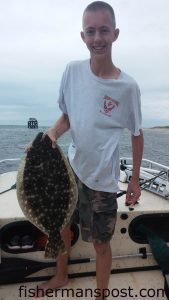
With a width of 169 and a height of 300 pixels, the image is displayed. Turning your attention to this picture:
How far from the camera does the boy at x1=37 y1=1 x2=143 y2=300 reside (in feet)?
9.57

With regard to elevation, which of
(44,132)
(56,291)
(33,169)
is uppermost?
(44,132)

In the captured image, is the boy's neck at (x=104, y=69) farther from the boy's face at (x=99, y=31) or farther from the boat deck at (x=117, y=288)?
the boat deck at (x=117, y=288)

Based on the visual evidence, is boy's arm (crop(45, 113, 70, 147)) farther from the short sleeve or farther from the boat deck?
the boat deck

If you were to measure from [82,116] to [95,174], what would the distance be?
53cm

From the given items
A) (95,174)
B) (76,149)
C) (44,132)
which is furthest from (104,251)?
(44,132)

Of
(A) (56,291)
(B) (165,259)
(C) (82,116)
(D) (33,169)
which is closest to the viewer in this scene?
(D) (33,169)

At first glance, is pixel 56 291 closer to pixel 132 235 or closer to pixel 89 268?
pixel 89 268

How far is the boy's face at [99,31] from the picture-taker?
2828 millimetres

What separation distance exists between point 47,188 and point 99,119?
758mm

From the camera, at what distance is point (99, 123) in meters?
2.99

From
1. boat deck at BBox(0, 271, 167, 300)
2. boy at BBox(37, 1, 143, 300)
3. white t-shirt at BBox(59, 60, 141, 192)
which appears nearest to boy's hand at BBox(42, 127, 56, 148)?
boy at BBox(37, 1, 143, 300)

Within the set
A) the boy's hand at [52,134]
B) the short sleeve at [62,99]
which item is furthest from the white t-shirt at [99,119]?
the boy's hand at [52,134]

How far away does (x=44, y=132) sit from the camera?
9.30 ft

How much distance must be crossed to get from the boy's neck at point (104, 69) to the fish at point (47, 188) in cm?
77
